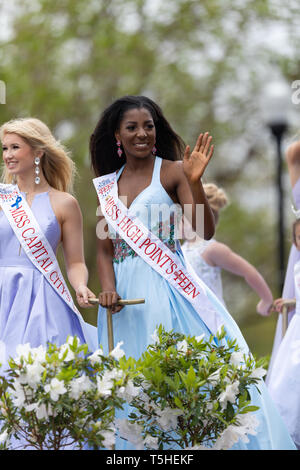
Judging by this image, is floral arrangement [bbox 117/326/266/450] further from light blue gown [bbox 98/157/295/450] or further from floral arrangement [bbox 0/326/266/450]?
light blue gown [bbox 98/157/295/450]

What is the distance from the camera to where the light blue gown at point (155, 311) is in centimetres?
375

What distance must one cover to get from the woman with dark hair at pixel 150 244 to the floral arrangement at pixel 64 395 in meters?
0.72

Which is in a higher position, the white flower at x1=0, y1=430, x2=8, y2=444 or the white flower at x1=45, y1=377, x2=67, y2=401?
the white flower at x1=45, y1=377, x2=67, y2=401

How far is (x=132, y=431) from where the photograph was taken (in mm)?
3201

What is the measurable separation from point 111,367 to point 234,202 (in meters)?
10.6

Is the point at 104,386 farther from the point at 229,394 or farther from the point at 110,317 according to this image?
the point at 110,317

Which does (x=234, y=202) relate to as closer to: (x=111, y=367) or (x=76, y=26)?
(x=76, y=26)

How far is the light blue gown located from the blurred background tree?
6759 mm

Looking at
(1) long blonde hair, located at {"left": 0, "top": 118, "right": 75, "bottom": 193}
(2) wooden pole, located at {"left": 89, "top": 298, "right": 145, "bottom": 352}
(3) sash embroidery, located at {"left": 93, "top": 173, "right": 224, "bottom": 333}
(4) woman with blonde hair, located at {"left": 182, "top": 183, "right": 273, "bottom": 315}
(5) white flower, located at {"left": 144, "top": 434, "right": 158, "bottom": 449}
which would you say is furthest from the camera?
(4) woman with blonde hair, located at {"left": 182, "top": 183, "right": 273, "bottom": 315}

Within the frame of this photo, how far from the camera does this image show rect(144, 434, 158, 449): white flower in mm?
3160

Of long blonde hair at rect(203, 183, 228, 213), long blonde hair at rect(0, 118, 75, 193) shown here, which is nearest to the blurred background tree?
long blonde hair at rect(203, 183, 228, 213)

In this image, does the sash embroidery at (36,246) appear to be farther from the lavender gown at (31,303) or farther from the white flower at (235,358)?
the white flower at (235,358)

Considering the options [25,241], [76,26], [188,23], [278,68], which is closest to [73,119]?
[76,26]

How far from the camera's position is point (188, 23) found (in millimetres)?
11625
